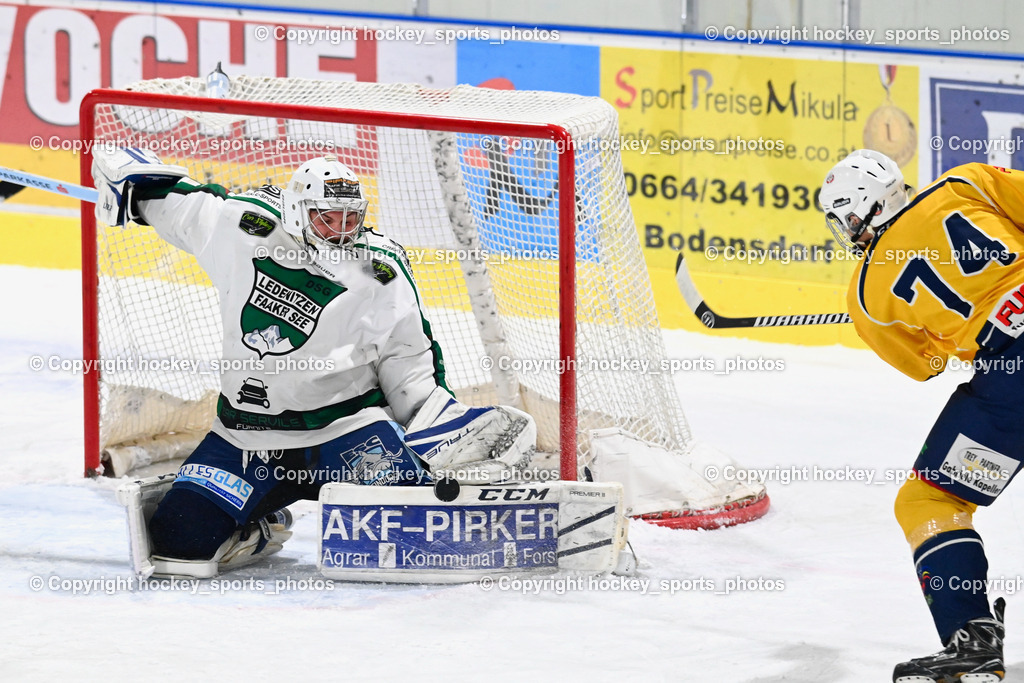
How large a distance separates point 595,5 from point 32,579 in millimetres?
4485

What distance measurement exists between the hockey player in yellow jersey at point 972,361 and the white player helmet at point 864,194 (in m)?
0.09

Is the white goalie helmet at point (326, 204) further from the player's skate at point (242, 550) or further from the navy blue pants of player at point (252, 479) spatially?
the player's skate at point (242, 550)

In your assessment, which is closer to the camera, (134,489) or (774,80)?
(134,489)

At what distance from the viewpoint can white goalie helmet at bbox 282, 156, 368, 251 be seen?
11.1 ft

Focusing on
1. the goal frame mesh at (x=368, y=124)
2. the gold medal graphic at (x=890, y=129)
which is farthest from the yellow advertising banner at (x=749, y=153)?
the goal frame mesh at (x=368, y=124)

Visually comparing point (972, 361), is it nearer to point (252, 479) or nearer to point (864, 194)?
point (864, 194)

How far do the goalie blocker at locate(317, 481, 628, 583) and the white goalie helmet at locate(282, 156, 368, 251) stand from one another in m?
0.63

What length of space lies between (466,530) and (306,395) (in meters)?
0.55

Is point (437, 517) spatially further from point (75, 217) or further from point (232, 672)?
point (75, 217)

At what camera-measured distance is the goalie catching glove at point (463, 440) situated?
A: 351 cm

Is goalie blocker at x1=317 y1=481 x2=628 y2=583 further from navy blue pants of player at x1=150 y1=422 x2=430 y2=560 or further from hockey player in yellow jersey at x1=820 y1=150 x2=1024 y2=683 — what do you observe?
hockey player in yellow jersey at x1=820 y1=150 x2=1024 y2=683

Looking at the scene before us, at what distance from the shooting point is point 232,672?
279 centimetres

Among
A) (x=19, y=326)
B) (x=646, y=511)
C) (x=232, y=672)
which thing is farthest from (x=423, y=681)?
(x=19, y=326)

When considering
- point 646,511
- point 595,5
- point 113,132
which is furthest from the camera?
point 595,5
